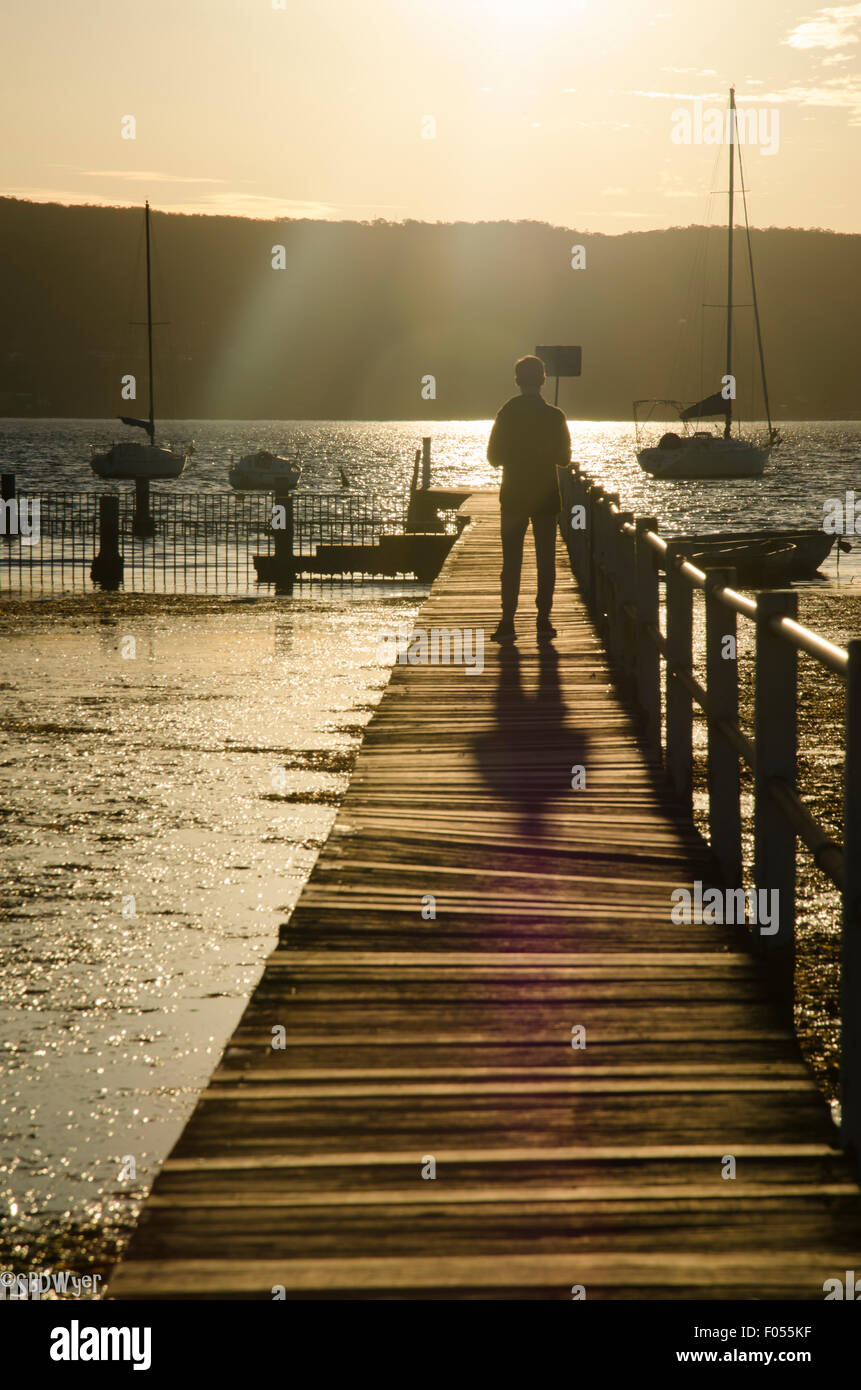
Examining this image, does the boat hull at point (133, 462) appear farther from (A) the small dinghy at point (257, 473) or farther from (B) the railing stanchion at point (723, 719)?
(B) the railing stanchion at point (723, 719)

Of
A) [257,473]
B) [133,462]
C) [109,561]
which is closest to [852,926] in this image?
[109,561]

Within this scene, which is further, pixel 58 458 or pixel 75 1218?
pixel 58 458

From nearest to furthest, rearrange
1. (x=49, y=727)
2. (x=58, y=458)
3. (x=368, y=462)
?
(x=49, y=727), (x=58, y=458), (x=368, y=462)

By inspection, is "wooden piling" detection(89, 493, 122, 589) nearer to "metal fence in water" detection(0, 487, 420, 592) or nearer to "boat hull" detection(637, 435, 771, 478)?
"metal fence in water" detection(0, 487, 420, 592)

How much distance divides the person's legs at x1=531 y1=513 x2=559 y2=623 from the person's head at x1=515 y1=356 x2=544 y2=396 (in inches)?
40.6

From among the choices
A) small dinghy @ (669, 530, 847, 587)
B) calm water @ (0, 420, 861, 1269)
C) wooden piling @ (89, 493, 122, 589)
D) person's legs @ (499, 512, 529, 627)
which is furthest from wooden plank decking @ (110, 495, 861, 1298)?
wooden piling @ (89, 493, 122, 589)

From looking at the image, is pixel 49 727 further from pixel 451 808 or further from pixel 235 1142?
pixel 235 1142

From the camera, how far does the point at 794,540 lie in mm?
37125

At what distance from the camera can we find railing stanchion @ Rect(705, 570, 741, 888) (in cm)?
587

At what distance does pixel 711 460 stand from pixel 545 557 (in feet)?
284

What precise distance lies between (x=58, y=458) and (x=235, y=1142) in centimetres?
14845

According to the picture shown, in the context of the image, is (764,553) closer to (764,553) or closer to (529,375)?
(764,553)

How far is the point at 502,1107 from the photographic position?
3.91 metres

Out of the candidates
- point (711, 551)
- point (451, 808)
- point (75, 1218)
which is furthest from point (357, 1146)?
point (711, 551)
